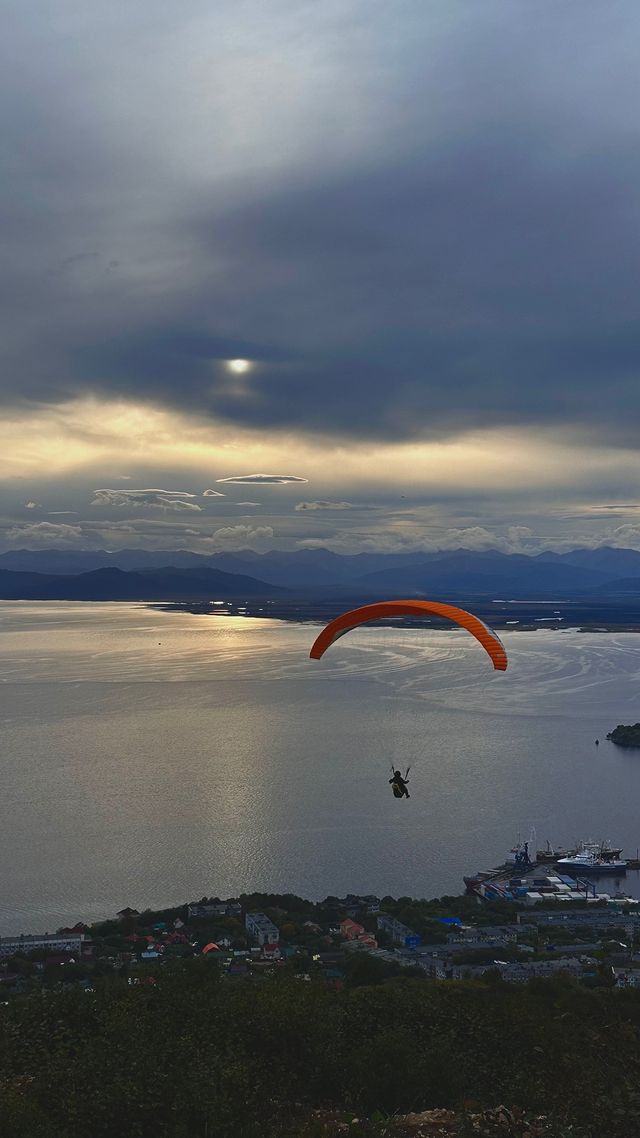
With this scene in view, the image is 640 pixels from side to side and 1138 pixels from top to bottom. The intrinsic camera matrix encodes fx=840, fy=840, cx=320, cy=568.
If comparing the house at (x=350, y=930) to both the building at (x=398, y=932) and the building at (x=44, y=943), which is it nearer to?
the building at (x=398, y=932)

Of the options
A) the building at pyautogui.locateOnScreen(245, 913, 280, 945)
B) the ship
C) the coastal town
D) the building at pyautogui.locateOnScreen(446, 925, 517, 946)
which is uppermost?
the building at pyautogui.locateOnScreen(245, 913, 280, 945)

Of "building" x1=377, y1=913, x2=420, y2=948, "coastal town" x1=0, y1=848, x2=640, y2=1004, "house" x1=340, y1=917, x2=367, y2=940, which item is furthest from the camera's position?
"house" x1=340, y1=917, x2=367, y2=940

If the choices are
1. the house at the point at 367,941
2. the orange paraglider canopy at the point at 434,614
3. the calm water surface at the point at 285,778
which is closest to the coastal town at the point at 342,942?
the house at the point at 367,941

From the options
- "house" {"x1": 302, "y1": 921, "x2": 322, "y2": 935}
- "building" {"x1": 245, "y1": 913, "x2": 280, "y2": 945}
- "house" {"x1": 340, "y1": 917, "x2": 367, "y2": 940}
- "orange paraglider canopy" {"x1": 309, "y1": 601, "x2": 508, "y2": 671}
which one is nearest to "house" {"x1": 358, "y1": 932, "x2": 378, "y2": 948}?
"house" {"x1": 340, "y1": 917, "x2": 367, "y2": 940}

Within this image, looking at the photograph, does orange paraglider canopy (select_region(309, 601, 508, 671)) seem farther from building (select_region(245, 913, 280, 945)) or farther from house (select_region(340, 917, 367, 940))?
house (select_region(340, 917, 367, 940))

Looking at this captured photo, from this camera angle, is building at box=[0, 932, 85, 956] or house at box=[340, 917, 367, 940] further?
house at box=[340, 917, 367, 940]

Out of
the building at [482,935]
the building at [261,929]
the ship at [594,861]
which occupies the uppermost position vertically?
the building at [261,929]
